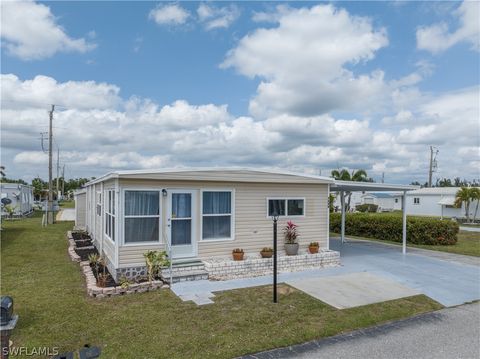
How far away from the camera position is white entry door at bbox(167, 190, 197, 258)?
8445mm

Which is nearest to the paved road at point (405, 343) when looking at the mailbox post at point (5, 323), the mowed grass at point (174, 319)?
the mowed grass at point (174, 319)

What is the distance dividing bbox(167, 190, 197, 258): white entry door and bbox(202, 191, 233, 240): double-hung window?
1.05 ft

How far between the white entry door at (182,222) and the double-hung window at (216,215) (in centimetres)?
32

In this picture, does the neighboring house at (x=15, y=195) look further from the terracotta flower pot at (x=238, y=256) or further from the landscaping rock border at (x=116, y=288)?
the terracotta flower pot at (x=238, y=256)

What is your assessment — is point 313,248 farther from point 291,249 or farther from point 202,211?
point 202,211

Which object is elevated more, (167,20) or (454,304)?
(167,20)

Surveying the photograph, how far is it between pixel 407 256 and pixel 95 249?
10.6 meters

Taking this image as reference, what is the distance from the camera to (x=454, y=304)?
22.1 feet

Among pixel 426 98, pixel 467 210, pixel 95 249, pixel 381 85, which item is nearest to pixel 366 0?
pixel 381 85

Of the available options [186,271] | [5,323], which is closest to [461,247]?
[186,271]

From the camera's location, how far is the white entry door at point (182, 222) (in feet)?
27.7

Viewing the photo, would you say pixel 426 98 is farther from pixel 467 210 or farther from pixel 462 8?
pixel 467 210

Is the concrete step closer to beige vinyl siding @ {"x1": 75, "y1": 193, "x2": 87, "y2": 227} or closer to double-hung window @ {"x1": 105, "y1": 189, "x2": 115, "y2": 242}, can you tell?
double-hung window @ {"x1": 105, "y1": 189, "x2": 115, "y2": 242}

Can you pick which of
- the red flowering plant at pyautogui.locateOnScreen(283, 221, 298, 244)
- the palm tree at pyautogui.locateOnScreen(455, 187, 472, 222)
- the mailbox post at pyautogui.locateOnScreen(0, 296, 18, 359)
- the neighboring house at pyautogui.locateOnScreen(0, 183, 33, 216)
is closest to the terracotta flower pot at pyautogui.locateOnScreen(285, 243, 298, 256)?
the red flowering plant at pyautogui.locateOnScreen(283, 221, 298, 244)
